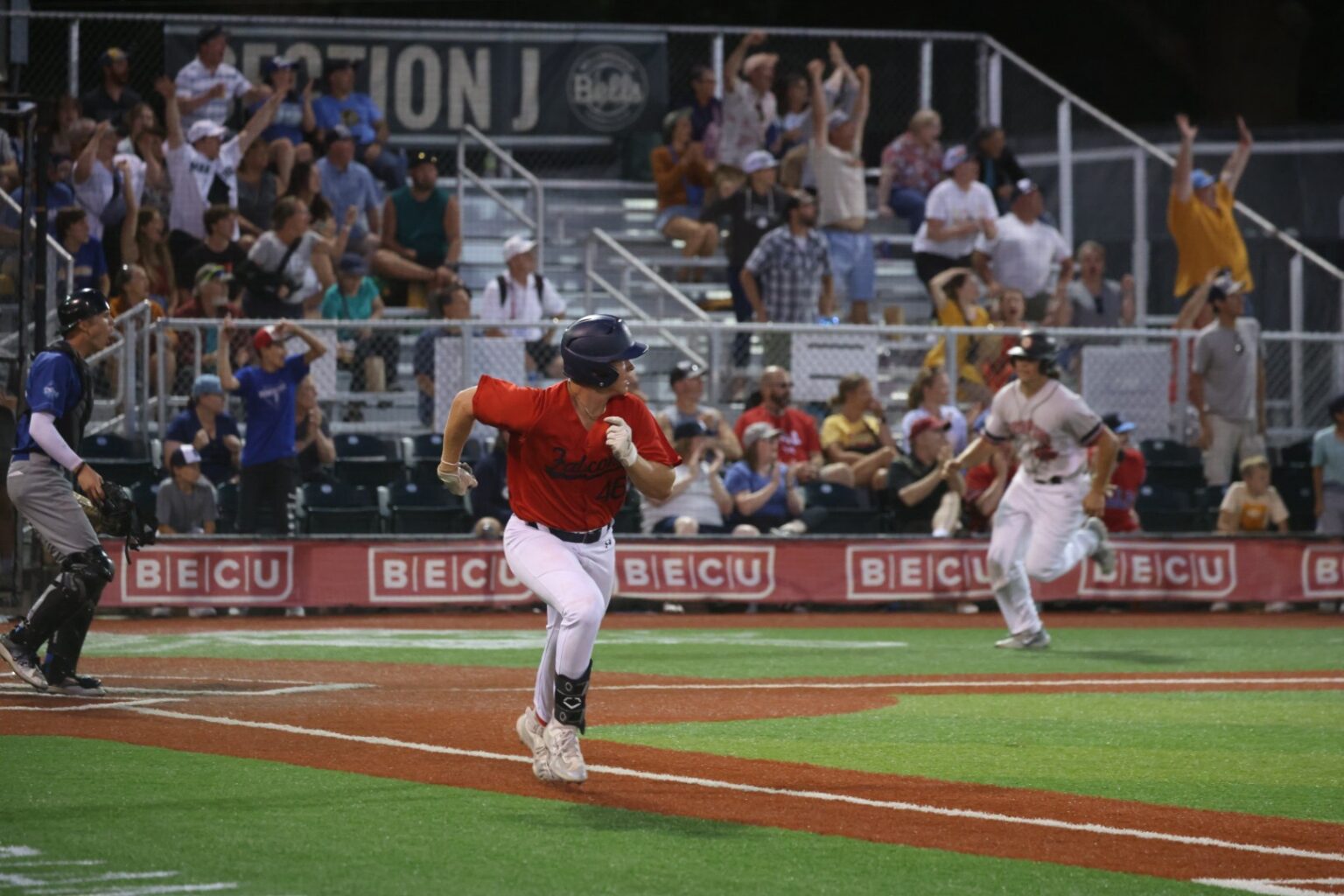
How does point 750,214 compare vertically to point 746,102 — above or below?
below

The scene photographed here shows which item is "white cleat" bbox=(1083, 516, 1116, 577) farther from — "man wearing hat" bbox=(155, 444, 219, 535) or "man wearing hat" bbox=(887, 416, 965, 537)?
"man wearing hat" bbox=(155, 444, 219, 535)

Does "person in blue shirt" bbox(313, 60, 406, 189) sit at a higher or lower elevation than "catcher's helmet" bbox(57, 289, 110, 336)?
higher

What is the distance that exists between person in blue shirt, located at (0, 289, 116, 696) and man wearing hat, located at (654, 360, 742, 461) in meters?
7.52

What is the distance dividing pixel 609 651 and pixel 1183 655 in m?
4.07

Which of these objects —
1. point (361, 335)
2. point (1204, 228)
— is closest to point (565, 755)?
point (361, 335)

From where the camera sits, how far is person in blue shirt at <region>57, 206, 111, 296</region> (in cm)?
1792

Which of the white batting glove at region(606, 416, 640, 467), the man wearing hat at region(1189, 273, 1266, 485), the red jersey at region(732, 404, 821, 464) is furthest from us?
the man wearing hat at region(1189, 273, 1266, 485)

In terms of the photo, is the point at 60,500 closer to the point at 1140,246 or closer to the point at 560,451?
the point at 560,451

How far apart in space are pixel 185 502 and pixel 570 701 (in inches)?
385

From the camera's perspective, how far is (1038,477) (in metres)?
14.2

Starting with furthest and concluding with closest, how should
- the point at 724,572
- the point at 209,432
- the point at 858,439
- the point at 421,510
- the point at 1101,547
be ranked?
the point at 858,439
the point at 421,510
the point at 724,572
the point at 209,432
the point at 1101,547

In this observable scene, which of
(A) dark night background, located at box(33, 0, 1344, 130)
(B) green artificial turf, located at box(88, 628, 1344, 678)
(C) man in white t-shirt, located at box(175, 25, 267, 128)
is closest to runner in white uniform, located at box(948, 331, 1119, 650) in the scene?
(B) green artificial turf, located at box(88, 628, 1344, 678)

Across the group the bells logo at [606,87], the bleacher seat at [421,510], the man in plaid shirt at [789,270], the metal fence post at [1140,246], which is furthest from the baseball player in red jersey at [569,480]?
the bells logo at [606,87]

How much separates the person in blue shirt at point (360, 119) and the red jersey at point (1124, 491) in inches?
314
